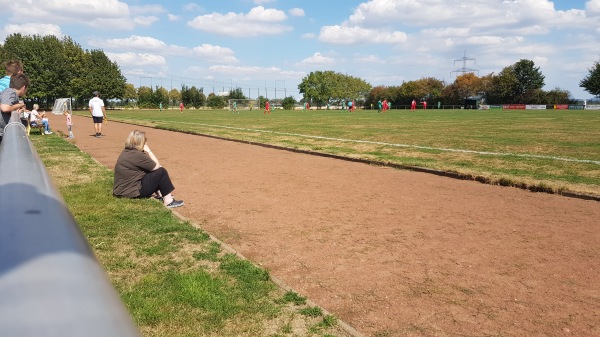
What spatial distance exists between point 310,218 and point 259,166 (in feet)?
17.0

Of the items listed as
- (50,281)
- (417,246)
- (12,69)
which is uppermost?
(12,69)

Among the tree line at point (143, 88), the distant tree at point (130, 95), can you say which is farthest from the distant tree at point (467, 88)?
the distant tree at point (130, 95)

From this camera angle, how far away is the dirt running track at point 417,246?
149 inches

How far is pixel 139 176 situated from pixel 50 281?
7224 millimetres

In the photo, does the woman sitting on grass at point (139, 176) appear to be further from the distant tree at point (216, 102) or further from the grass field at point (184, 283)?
the distant tree at point (216, 102)

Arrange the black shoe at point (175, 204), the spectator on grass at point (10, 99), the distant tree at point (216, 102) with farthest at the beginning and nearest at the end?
1. the distant tree at point (216, 102)
2. the black shoe at point (175, 204)
3. the spectator on grass at point (10, 99)

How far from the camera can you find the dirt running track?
3783mm

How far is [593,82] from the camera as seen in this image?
3393 inches

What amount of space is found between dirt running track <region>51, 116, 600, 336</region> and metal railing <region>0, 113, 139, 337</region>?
9.97 feet

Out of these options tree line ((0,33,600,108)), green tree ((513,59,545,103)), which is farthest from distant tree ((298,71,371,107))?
green tree ((513,59,545,103))

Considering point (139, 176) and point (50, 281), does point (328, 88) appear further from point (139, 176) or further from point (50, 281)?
point (50, 281)

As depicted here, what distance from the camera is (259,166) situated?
38.4 ft

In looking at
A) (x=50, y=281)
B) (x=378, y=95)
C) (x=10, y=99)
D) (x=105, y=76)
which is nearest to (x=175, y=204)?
(x=10, y=99)

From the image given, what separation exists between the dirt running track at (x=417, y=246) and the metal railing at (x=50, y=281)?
3.04 m
